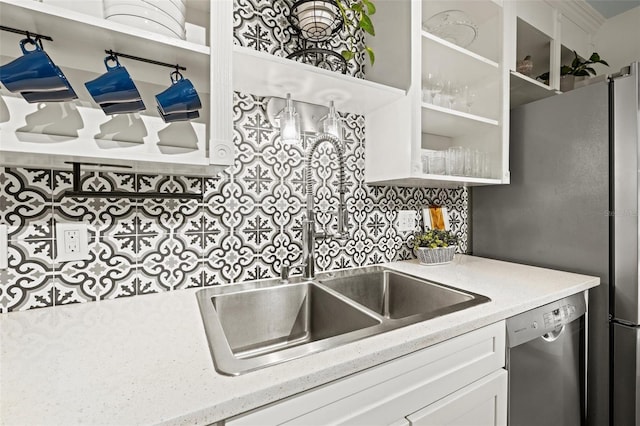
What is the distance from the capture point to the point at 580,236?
1.34 m

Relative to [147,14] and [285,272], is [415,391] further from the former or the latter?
[147,14]

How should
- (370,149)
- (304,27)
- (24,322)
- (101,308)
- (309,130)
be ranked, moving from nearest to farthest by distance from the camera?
(24,322), (101,308), (304,27), (309,130), (370,149)

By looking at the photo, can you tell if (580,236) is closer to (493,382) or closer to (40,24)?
(493,382)

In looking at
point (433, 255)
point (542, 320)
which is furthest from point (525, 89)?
point (542, 320)

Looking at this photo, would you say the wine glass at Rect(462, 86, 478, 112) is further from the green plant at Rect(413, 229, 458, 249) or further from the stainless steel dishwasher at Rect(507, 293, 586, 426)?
the stainless steel dishwasher at Rect(507, 293, 586, 426)

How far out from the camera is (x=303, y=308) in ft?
3.75

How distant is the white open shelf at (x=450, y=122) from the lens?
1.33m

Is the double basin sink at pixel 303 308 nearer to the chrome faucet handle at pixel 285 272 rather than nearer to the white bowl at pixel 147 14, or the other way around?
the chrome faucet handle at pixel 285 272

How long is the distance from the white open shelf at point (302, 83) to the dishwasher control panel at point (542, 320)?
3.07ft

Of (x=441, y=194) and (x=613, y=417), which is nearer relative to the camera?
(x=613, y=417)

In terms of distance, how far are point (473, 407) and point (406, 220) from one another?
905 mm

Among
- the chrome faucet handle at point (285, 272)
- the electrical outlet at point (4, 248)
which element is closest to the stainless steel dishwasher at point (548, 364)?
the chrome faucet handle at point (285, 272)

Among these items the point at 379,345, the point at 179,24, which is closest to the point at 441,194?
the point at 379,345

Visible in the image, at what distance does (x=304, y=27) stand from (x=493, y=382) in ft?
4.53
